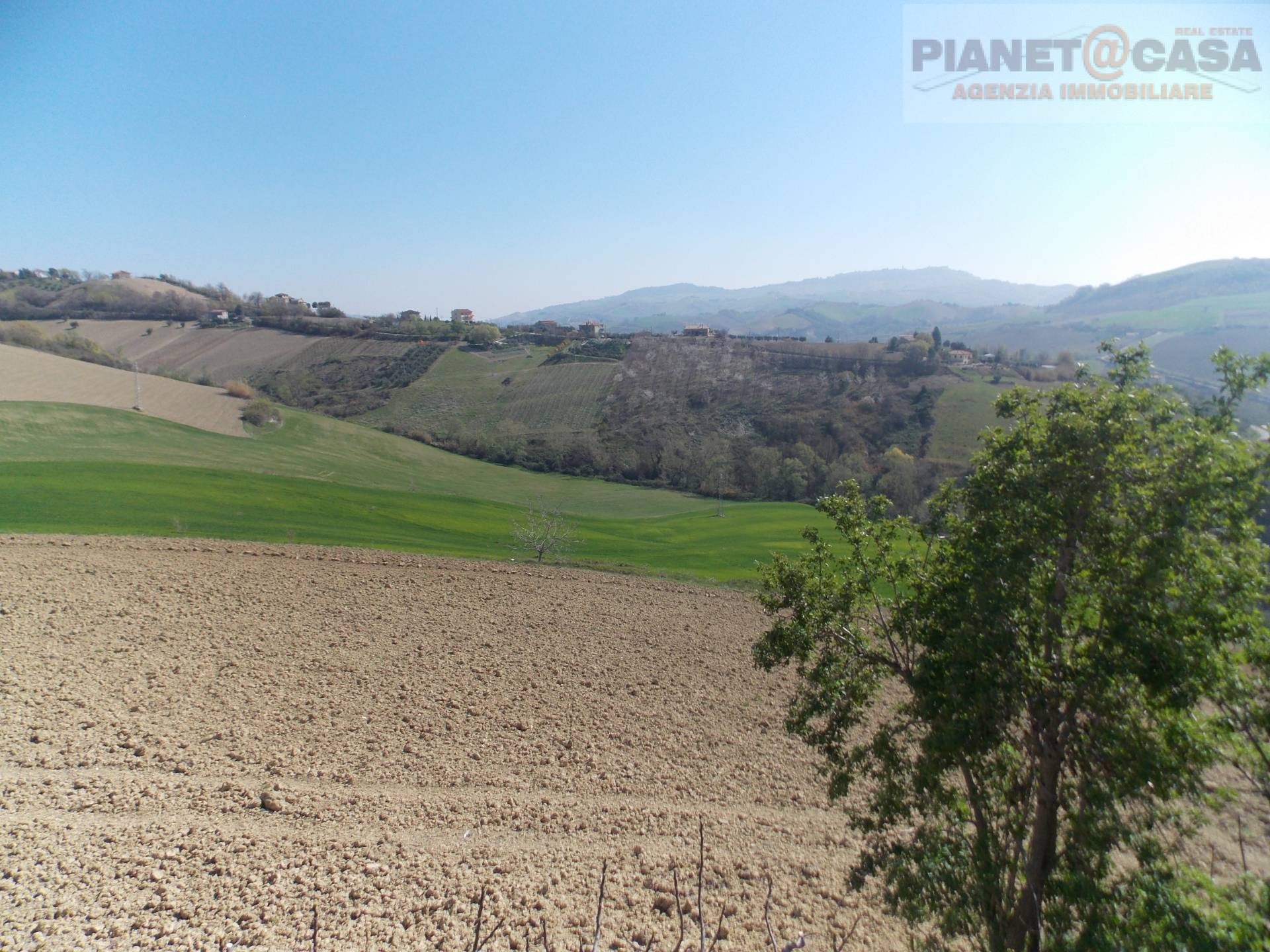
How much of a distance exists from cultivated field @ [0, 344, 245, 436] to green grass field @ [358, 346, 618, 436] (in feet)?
52.7

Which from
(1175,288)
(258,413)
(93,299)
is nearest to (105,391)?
(258,413)

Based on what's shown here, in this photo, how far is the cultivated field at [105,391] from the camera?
4281 centimetres

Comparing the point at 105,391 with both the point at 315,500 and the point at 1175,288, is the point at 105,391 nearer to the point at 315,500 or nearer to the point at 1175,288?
the point at 315,500

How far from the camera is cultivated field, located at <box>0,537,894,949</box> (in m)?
8.86

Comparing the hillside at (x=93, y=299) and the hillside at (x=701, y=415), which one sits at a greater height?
the hillside at (x=93, y=299)

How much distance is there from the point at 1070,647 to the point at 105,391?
61177mm

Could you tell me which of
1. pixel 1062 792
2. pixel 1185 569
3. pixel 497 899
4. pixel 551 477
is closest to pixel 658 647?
pixel 497 899

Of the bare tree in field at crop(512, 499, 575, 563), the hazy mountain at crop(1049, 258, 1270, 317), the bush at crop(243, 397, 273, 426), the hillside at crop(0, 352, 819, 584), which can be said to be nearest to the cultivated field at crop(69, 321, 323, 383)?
the bush at crop(243, 397, 273, 426)

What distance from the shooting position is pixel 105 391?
47.0 metres

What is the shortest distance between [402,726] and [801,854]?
28.3 ft

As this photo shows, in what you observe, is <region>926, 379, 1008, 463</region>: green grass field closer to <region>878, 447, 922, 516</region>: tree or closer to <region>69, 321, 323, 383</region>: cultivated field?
<region>878, 447, 922, 516</region>: tree

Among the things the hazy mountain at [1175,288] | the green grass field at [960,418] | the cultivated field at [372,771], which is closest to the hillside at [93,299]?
the cultivated field at [372,771]

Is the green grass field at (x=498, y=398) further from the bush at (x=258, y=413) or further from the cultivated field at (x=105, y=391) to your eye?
the cultivated field at (x=105, y=391)

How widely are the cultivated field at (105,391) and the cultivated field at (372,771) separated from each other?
2932 cm
